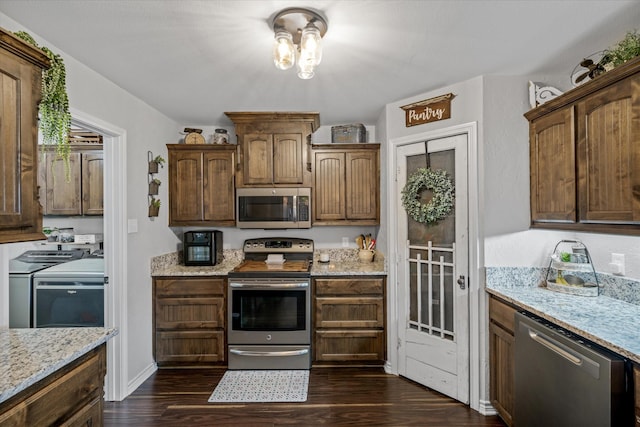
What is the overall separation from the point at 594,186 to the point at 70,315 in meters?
4.10

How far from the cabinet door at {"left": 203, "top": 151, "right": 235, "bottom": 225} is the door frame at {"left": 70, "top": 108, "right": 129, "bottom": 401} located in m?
0.88

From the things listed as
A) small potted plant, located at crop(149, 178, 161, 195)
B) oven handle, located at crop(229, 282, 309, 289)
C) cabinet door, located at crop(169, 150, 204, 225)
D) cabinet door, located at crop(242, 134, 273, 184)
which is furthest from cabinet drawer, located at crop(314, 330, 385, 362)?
small potted plant, located at crop(149, 178, 161, 195)

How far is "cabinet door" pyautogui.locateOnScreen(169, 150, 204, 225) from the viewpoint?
338 centimetres

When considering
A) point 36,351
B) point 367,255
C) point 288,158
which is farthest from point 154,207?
point 367,255

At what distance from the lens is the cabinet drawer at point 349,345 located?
9.91ft

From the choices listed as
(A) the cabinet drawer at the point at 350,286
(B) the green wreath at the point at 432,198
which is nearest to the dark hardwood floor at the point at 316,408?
(A) the cabinet drawer at the point at 350,286

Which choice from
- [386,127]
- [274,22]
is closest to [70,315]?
[274,22]

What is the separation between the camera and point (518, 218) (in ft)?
7.63

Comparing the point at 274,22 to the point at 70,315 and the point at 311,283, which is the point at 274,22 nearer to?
the point at 311,283

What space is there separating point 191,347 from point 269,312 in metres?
0.83

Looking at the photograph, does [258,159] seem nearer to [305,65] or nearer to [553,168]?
[305,65]

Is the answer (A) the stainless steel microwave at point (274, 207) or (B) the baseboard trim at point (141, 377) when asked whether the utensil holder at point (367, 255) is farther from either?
(B) the baseboard trim at point (141, 377)

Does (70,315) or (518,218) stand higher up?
(518,218)

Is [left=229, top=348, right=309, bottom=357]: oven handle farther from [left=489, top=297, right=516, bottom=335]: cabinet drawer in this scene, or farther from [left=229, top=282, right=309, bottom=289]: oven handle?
[left=489, top=297, right=516, bottom=335]: cabinet drawer
